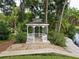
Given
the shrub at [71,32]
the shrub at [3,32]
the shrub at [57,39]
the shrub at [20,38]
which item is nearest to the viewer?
the shrub at [57,39]

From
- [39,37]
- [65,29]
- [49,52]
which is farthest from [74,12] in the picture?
[49,52]

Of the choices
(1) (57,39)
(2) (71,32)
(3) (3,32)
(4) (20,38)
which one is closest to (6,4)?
(3) (3,32)

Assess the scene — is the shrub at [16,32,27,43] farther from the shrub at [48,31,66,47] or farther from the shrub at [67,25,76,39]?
the shrub at [67,25,76,39]

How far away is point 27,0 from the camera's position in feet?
143

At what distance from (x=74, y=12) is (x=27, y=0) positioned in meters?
45.3

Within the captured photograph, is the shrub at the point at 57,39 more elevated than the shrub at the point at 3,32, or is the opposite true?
the shrub at the point at 57,39

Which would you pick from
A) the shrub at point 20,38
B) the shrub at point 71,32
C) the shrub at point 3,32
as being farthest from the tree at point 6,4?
the shrub at point 20,38

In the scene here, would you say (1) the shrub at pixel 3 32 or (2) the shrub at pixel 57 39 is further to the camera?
(1) the shrub at pixel 3 32

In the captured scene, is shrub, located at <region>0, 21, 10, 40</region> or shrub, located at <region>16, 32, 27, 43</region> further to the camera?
shrub, located at <region>0, 21, 10, 40</region>

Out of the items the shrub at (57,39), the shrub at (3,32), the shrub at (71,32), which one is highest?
the shrub at (57,39)

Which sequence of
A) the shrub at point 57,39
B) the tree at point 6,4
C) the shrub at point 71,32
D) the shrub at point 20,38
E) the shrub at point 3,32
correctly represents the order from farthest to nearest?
the tree at point 6,4
the shrub at point 71,32
the shrub at point 3,32
the shrub at point 20,38
the shrub at point 57,39

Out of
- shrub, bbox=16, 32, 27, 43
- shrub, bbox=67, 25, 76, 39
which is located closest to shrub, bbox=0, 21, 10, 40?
shrub, bbox=16, 32, 27, 43

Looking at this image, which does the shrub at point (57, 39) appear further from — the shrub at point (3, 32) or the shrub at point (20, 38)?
the shrub at point (3, 32)

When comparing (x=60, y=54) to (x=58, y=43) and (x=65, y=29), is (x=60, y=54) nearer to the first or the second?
(x=58, y=43)
